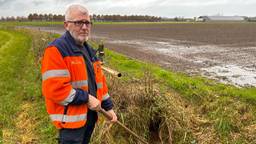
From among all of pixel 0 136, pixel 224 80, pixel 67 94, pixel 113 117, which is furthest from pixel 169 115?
pixel 224 80

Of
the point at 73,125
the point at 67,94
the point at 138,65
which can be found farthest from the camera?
the point at 138,65

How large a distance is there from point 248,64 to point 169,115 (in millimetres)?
9880

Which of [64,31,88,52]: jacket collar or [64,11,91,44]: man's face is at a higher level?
[64,11,91,44]: man's face

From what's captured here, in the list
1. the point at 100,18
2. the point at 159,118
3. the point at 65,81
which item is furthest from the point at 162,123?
the point at 100,18

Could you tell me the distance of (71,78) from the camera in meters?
3.09

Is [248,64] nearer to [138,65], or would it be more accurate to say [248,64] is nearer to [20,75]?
[138,65]

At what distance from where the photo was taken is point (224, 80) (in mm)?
10398

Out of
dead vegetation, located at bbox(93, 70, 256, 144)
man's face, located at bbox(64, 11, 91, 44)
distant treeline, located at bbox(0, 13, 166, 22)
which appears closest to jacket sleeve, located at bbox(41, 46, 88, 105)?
man's face, located at bbox(64, 11, 91, 44)

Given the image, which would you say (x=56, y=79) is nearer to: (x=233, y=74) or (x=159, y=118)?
(x=159, y=118)

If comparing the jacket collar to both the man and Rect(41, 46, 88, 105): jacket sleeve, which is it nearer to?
the man

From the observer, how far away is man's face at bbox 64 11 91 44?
308cm

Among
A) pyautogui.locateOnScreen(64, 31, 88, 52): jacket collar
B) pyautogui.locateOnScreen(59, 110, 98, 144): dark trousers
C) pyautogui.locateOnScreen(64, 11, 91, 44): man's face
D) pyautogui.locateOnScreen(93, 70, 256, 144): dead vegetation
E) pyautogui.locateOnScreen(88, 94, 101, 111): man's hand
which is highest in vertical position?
pyautogui.locateOnScreen(64, 11, 91, 44): man's face

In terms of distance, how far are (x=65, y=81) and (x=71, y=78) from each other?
122 mm

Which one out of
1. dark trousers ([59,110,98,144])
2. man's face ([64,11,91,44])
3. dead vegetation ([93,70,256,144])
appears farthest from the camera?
dead vegetation ([93,70,256,144])
